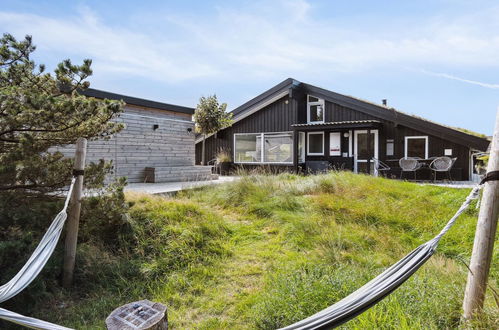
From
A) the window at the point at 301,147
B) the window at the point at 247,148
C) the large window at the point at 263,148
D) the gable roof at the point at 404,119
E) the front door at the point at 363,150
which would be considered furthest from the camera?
the window at the point at 247,148

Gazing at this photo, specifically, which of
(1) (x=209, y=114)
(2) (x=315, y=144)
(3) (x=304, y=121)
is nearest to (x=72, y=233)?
(1) (x=209, y=114)

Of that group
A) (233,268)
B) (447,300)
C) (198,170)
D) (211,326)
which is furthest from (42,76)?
(198,170)

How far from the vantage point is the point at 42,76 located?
3678mm

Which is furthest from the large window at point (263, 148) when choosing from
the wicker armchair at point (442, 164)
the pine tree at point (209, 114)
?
the wicker armchair at point (442, 164)

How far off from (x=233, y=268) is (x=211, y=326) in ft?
3.16

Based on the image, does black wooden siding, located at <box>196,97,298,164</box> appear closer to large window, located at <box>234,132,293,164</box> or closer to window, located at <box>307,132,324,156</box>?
large window, located at <box>234,132,293,164</box>

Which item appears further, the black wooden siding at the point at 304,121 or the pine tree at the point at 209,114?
the pine tree at the point at 209,114

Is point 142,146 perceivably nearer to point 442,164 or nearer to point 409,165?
point 409,165

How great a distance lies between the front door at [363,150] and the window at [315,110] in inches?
66.7

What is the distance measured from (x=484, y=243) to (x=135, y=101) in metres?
12.8

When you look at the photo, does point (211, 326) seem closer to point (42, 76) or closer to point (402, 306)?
point (402, 306)

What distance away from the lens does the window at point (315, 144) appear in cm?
1327

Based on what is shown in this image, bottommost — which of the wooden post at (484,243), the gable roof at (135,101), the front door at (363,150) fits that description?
the wooden post at (484,243)

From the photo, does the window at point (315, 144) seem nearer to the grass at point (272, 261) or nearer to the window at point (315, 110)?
the window at point (315, 110)
